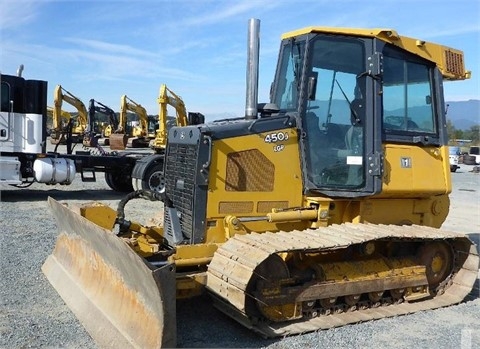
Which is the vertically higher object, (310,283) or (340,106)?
(340,106)

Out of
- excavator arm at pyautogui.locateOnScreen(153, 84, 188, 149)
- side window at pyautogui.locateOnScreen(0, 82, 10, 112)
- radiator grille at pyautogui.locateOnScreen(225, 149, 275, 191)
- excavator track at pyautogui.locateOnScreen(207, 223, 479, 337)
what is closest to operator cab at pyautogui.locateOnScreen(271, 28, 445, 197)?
radiator grille at pyautogui.locateOnScreen(225, 149, 275, 191)

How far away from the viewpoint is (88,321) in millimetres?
5082

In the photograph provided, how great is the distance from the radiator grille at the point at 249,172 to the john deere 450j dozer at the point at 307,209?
0.04 feet

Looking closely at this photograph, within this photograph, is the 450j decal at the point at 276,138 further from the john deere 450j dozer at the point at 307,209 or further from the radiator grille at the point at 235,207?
the radiator grille at the point at 235,207

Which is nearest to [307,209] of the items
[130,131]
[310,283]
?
[310,283]

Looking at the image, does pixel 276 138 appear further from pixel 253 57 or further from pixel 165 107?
pixel 165 107

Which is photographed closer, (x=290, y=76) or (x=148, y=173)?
(x=290, y=76)

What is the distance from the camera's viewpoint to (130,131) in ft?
114

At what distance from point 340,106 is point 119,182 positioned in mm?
10504

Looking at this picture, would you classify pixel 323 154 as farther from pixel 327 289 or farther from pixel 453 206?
pixel 453 206

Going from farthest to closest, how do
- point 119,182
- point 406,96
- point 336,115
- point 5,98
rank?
point 119,182 < point 5,98 < point 406,96 < point 336,115

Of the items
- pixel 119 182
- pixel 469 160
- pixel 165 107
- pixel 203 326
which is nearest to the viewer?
pixel 203 326

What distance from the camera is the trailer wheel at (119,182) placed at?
598 inches

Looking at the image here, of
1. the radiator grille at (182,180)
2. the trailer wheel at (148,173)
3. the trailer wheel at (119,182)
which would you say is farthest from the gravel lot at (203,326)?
the trailer wheel at (119,182)
